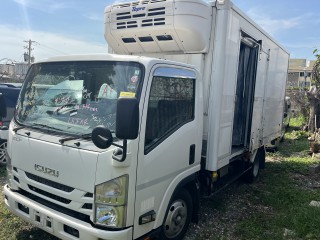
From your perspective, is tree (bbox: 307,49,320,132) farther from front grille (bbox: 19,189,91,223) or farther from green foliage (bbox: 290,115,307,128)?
front grille (bbox: 19,189,91,223)

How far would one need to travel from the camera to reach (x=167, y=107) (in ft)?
11.3

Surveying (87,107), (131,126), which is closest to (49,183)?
(87,107)

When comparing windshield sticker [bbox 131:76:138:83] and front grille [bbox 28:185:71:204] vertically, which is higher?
windshield sticker [bbox 131:76:138:83]

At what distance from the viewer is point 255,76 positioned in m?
5.83

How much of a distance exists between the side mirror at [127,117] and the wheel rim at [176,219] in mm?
1471

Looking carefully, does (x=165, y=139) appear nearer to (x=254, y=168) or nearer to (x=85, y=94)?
(x=85, y=94)

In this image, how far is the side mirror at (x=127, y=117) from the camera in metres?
2.48

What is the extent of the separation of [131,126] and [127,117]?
8 cm

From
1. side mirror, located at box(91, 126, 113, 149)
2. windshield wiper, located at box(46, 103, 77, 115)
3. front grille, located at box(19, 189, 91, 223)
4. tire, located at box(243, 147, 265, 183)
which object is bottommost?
tire, located at box(243, 147, 265, 183)

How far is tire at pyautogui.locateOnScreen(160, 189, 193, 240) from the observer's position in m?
3.61

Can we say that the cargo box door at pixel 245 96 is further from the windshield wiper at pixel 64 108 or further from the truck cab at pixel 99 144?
the windshield wiper at pixel 64 108

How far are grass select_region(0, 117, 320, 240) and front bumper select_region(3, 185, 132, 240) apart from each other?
0.76 meters

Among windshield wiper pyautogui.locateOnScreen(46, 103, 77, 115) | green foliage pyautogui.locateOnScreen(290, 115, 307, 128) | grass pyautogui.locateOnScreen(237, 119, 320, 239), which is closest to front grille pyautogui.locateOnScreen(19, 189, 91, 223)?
windshield wiper pyautogui.locateOnScreen(46, 103, 77, 115)

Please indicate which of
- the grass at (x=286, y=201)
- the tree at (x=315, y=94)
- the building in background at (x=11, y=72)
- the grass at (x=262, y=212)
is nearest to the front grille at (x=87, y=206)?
the grass at (x=262, y=212)
